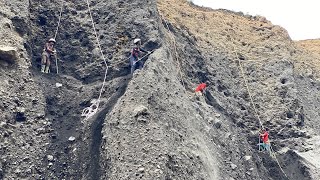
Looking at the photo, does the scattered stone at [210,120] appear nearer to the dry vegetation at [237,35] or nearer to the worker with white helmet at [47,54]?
the dry vegetation at [237,35]

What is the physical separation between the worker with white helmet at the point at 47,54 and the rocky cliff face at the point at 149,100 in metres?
0.37

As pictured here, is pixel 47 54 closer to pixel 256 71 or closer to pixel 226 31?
pixel 256 71

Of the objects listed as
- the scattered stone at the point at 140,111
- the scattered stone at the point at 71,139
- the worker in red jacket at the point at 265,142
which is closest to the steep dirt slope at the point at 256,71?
the worker in red jacket at the point at 265,142

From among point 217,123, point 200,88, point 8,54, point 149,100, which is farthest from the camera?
point 200,88

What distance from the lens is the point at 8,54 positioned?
54.1 feet

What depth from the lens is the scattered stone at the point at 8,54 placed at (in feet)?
53.8

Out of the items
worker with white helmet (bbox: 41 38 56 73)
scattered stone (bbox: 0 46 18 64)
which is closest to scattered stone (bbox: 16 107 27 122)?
scattered stone (bbox: 0 46 18 64)

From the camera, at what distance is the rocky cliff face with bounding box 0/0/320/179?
14523mm

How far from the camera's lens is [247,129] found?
802 inches

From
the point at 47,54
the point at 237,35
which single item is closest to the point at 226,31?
the point at 237,35

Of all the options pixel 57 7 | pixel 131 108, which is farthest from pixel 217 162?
pixel 57 7

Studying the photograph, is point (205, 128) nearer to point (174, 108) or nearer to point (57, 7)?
point (174, 108)

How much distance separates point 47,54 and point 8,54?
1.70 metres

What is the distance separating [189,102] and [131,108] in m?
3.06
